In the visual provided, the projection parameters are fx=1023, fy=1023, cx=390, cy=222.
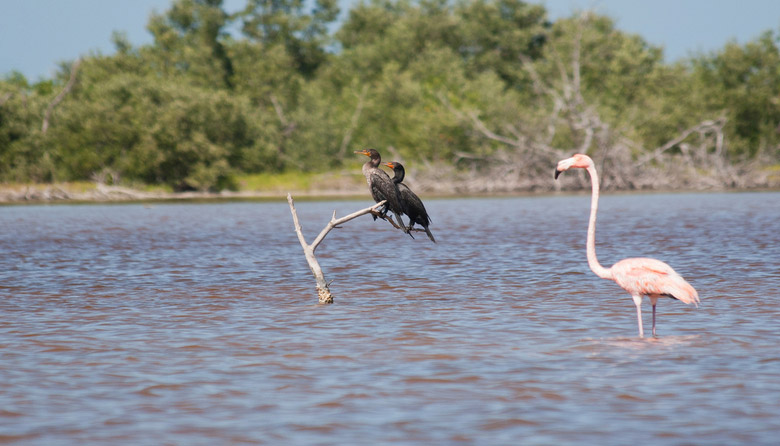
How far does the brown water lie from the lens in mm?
7406

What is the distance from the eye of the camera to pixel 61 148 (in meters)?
69.7

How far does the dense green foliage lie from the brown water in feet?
129

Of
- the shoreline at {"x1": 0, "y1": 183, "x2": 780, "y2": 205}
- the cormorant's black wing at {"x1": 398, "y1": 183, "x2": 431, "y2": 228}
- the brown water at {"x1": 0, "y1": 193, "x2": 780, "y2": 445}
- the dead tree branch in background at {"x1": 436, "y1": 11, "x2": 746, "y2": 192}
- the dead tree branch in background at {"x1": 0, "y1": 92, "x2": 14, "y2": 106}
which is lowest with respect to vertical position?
the brown water at {"x1": 0, "y1": 193, "x2": 780, "y2": 445}

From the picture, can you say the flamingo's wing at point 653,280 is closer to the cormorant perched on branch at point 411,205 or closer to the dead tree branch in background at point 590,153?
the cormorant perched on branch at point 411,205

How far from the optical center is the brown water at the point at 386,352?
24.3 ft

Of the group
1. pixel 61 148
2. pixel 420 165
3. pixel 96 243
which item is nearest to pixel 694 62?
pixel 420 165

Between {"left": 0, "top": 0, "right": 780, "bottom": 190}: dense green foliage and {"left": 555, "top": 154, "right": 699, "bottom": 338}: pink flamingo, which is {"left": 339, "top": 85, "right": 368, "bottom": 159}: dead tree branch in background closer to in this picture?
{"left": 0, "top": 0, "right": 780, "bottom": 190}: dense green foliage

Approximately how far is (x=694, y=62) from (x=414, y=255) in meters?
63.6

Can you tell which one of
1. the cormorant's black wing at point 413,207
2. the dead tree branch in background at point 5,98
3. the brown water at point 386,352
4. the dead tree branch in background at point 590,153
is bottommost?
the brown water at point 386,352

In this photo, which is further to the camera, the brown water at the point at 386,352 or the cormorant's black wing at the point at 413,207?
the cormorant's black wing at the point at 413,207

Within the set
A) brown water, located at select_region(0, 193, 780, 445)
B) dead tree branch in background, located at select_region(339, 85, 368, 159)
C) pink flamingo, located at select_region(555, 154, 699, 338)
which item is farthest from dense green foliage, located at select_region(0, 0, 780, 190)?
pink flamingo, located at select_region(555, 154, 699, 338)

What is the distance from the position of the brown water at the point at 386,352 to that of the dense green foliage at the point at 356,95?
39.2 m

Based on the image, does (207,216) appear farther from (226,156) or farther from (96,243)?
(226,156)

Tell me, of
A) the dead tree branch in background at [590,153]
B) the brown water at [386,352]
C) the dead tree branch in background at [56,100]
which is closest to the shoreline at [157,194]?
the dead tree branch in background at [590,153]
